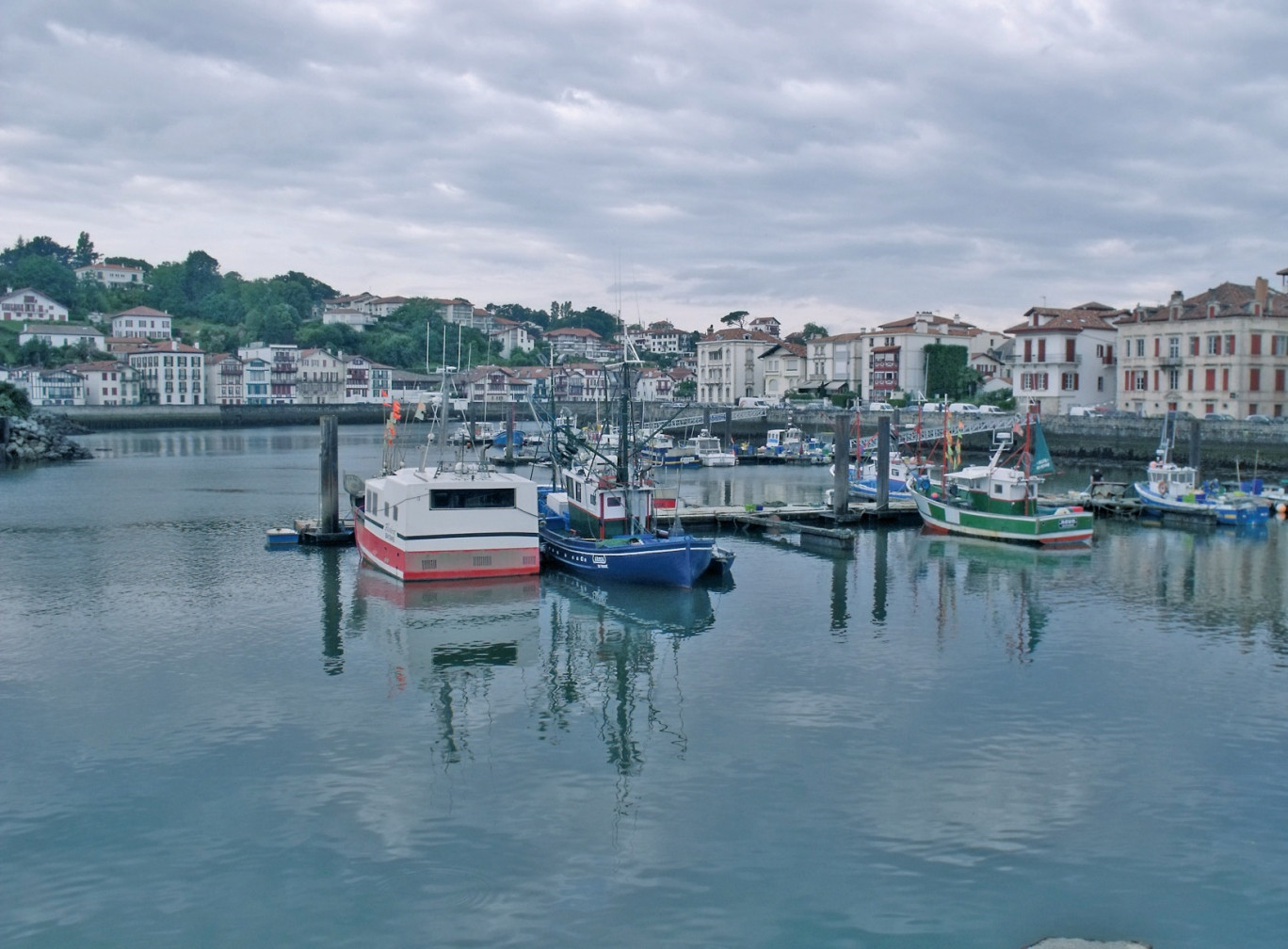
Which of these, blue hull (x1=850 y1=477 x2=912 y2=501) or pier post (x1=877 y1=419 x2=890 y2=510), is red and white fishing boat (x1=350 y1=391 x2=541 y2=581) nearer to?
pier post (x1=877 y1=419 x2=890 y2=510)

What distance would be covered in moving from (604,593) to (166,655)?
10810mm

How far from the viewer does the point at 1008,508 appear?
39719 mm

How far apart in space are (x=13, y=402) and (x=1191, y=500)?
7839 cm

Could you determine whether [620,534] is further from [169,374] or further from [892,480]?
[169,374]

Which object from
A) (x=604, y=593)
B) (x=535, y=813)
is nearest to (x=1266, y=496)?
(x=604, y=593)

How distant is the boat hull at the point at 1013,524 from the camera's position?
38.4m

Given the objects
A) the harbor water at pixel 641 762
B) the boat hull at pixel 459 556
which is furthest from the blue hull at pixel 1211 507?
the boat hull at pixel 459 556

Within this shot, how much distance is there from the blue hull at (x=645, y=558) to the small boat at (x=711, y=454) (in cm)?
4531

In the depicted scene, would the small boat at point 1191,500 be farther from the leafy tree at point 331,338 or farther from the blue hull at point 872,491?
the leafy tree at point 331,338

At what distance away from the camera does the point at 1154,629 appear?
26.3 m

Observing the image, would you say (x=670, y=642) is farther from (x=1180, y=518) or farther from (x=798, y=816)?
(x=1180, y=518)

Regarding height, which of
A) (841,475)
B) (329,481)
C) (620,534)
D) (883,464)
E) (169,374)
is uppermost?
(169,374)

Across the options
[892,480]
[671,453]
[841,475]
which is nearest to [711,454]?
[671,453]

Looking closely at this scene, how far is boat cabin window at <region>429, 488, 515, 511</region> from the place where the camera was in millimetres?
29938
